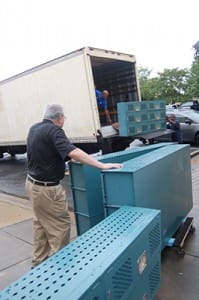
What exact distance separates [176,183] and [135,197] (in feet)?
4.15

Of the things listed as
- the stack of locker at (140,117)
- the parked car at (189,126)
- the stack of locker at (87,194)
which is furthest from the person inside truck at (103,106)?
the stack of locker at (87,194)

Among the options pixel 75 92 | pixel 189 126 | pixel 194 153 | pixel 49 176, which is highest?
pixel 75 92

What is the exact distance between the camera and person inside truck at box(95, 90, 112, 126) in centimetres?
945

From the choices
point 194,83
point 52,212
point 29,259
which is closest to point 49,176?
point 52,212

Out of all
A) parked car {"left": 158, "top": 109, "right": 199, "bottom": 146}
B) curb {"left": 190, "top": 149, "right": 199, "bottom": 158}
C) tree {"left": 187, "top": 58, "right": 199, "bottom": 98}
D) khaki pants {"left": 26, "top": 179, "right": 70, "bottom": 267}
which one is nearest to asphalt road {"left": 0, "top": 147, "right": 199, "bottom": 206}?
khaki pants {"left": 26, "top": 179, "right": 70, "bottom": 267}

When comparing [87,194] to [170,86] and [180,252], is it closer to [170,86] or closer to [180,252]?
[180,252]

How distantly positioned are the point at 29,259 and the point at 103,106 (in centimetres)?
638

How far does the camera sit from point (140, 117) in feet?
28.1

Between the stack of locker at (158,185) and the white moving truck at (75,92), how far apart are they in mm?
4244

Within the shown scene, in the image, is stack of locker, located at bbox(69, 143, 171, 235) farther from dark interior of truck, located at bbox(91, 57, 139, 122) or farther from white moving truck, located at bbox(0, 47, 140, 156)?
dark interior of truck, located at bbox(91, 57, 139, 122)

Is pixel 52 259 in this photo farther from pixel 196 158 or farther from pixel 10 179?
pixel 196 158

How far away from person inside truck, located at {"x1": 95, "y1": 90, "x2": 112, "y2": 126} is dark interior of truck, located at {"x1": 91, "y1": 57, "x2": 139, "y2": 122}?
502 millimetres

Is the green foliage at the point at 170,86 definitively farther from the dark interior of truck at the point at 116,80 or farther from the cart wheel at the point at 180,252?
the cart wheel at the point at 180,252

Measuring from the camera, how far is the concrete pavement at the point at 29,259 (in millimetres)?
3121
